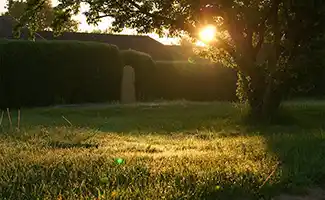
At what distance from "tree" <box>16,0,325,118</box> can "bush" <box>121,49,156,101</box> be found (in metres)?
12.4

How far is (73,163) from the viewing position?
21.7 ft

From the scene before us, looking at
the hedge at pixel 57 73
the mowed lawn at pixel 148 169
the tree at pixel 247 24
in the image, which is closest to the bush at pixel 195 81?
the hedge at pixel 57 73

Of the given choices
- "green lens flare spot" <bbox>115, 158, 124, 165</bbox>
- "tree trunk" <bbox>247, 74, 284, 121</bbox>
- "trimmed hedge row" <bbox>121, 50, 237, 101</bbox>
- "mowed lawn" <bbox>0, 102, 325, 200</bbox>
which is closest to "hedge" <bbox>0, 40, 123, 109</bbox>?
"trimmed hedge row" <bbox>121, 50, 237, 101</bbox>

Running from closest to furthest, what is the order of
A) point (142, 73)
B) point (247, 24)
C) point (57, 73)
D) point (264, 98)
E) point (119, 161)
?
1. point (119, 161)
2. point (247, 24)
3. point (264, 98)
4. point (57, 73)
5. point (142, 73)

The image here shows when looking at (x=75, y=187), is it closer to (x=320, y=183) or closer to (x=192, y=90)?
(x=320, y=183)

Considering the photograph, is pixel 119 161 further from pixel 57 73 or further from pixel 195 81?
pixel 195 81

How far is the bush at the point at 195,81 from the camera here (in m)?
31.9

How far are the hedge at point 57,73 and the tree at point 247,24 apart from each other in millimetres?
6118

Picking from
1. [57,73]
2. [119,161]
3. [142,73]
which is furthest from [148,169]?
[142,73]

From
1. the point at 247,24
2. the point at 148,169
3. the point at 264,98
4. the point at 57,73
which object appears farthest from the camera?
the point at 57,73

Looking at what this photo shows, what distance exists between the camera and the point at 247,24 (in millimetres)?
16562

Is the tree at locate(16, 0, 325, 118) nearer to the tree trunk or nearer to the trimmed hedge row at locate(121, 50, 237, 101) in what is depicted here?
the tree trunk

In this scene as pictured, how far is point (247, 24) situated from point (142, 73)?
1524cm

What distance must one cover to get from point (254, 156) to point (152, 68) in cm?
2378
